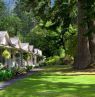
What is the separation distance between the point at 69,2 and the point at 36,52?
159 ft

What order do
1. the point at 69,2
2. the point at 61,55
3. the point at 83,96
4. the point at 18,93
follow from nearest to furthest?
the point at 83,96, the point at 18,93, the point at 69,2, the point at 61,55

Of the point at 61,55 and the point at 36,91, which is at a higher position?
the point at 61,55

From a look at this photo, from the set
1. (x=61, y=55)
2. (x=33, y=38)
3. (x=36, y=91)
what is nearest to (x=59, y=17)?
(x=36, y=91)

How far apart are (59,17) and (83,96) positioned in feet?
115

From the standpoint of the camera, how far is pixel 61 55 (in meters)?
94.9

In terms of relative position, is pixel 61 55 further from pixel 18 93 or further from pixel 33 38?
pixel 18 93

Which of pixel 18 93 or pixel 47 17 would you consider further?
pixel 47 17

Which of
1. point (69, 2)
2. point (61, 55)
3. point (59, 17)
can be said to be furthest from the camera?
point (61, 55)

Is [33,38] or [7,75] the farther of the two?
[33,38]

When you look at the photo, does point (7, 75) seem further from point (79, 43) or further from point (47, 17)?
point (47, 17)

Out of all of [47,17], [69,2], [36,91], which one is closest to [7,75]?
[36,91]

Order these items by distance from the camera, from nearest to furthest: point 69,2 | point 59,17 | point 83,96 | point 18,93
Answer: point 83,96, point 18,93, point 69,2, point 59,17

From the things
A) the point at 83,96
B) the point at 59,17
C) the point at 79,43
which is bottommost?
the point at 83,96

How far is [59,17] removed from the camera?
53.1 meters
